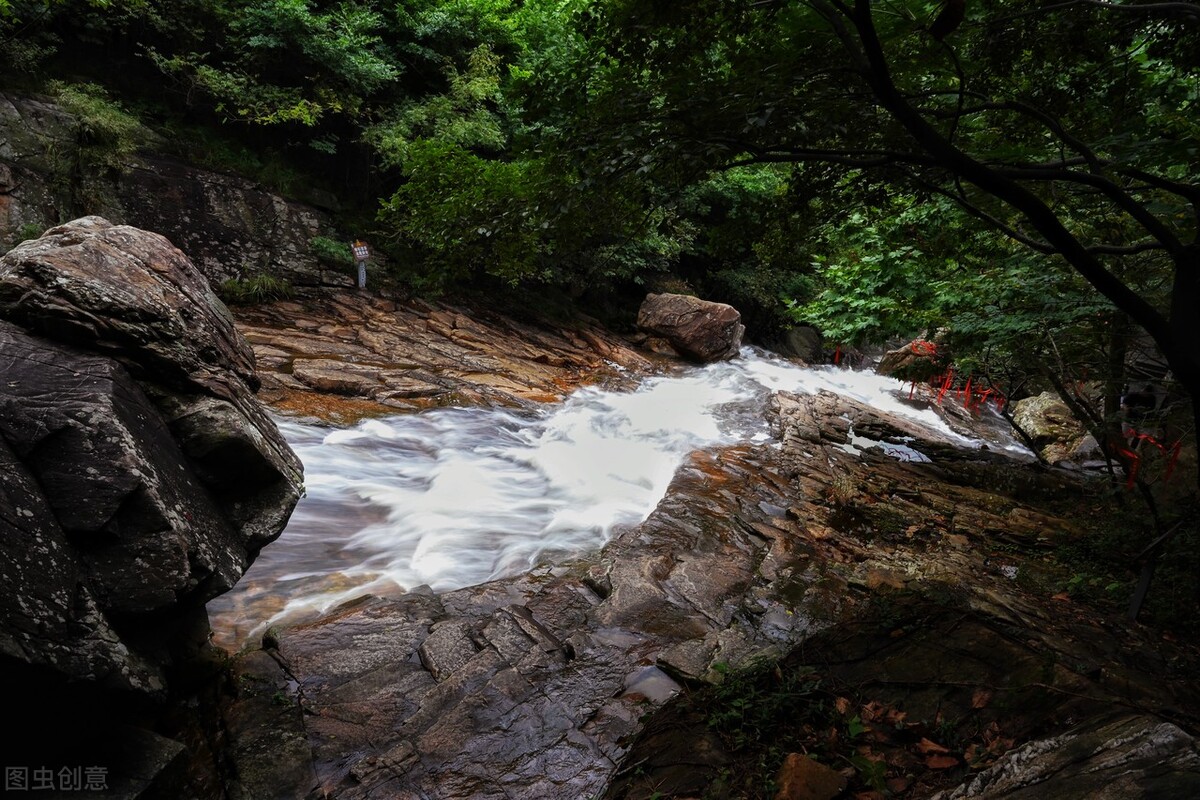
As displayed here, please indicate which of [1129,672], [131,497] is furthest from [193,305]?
[1129,672]

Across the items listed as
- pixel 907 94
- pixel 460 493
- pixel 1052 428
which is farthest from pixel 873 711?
pixel 1052 428

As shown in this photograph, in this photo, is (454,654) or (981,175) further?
(454,654)

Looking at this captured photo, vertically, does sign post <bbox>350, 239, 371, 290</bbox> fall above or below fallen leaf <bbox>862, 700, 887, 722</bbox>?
above

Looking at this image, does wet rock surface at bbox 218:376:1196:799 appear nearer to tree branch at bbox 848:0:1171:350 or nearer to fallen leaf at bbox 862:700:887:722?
fallen leaf at bbox 862:700:887:722

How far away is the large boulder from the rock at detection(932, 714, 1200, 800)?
12.2 feet

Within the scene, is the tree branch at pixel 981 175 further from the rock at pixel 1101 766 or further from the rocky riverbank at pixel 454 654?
the rock at pixel 1101 766

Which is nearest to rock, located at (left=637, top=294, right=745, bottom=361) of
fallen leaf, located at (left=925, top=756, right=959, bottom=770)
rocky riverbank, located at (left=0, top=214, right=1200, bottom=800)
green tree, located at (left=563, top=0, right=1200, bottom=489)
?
rocky riverbank, located at (left=0, top=214, right=1200, bottom=800)

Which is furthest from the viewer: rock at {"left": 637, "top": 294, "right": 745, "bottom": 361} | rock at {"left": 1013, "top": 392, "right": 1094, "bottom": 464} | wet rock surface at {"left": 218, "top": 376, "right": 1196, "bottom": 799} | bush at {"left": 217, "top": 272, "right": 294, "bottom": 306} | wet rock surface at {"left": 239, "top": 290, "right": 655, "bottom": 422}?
rock at {"left": 637, "top": 294, "right": 745, "bottom": 361}

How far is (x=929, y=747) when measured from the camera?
2.75 m

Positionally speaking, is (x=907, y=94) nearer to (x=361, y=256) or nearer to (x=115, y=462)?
(x=115, y=462)

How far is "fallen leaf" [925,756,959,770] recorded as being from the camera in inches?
103

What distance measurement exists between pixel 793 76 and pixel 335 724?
4.80m

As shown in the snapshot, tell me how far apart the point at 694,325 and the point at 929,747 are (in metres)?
17.9

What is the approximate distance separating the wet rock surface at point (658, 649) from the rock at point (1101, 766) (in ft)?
1.03
